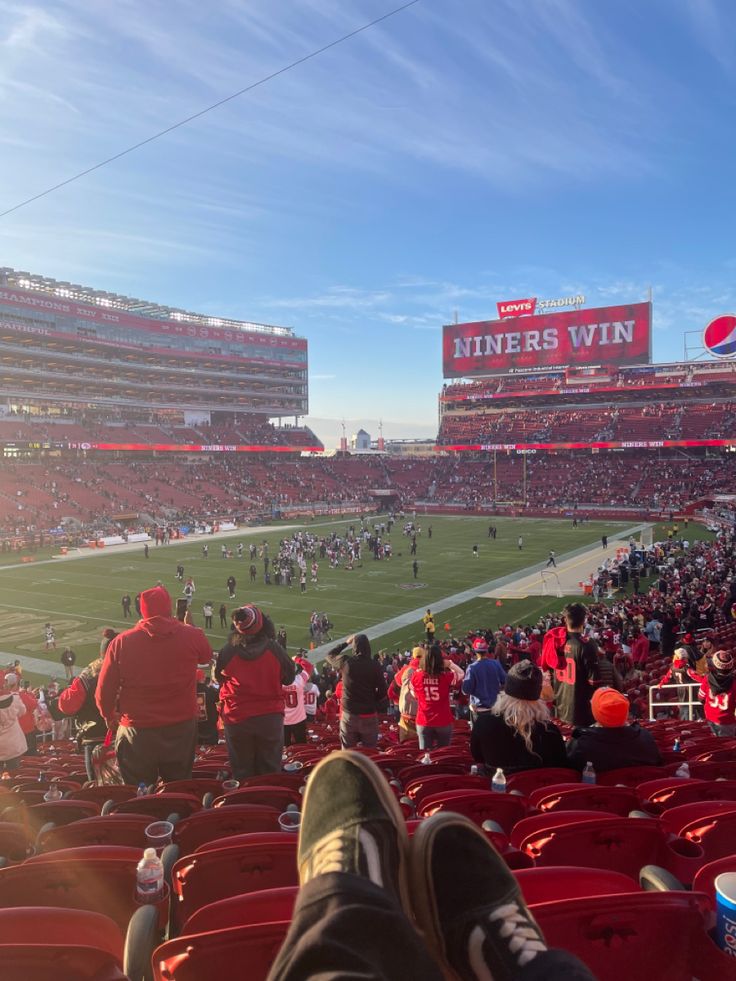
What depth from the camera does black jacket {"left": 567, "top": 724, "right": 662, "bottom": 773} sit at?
4645 mm

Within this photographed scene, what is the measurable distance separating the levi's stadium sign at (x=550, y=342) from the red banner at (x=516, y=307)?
187 centimetres

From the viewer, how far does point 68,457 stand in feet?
214

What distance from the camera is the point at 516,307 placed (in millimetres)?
83562

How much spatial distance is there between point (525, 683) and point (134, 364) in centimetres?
8483

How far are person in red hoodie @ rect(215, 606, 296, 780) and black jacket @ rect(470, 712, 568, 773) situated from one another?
1936 millimetres

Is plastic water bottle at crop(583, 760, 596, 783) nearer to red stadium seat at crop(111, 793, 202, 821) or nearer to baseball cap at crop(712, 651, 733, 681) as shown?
red stadium seat at crop(111, 793, 202, 821)

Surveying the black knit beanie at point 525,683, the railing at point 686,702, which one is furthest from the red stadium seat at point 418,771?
the railing at point 686,702

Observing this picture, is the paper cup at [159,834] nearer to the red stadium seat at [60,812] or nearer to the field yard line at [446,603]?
the red stadium seat at [60,812]

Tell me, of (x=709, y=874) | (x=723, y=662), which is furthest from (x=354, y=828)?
(x=723, y=662)

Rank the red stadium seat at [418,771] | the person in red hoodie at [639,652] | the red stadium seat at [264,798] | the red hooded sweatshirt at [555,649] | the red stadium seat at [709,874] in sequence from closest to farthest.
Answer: the red stadium seat at [709,874], the red stadium seat at [264,798], the red stadium seat at [418,771], the red hooded sweatshirt at [555,649], the person in red hoodie at [639,652]

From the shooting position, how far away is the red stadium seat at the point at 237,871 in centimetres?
254

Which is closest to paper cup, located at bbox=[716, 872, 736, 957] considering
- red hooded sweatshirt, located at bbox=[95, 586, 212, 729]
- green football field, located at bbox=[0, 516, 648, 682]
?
red hooded sweatshirt, located at bbox=[95, 586, 212, 729]

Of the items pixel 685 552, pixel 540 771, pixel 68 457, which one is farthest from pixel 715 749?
pixel 68 457

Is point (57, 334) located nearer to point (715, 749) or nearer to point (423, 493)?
point (423, 493)
